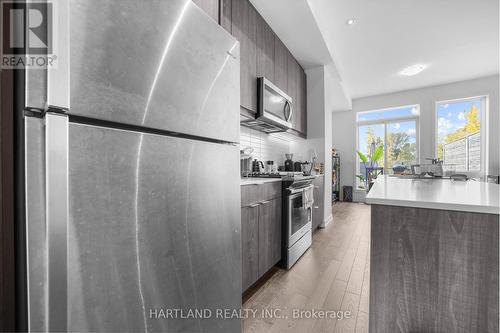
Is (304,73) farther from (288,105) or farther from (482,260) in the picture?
(482,260)

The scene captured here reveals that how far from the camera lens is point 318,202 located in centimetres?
328

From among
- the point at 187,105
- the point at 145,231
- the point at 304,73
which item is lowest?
the point at 145,231

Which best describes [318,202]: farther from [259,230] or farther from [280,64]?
[280,64]

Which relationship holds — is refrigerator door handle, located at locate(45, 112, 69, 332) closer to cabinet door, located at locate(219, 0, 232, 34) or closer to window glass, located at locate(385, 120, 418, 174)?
cabinet door, located at locate(219, 0, 232, 34)

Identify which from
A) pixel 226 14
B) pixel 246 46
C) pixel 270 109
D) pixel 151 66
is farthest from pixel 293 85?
pixel 151 66

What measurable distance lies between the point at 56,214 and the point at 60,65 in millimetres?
374

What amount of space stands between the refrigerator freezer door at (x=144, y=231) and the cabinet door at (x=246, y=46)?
120cm

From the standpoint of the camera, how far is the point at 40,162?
0.53 m

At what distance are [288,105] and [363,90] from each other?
3.83m

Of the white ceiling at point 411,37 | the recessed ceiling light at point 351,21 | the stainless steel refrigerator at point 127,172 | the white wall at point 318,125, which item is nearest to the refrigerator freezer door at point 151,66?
the stainless steel refrigerator at point 127,172

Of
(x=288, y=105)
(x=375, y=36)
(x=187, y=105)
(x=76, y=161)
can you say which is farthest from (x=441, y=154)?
(x=76, y=161)

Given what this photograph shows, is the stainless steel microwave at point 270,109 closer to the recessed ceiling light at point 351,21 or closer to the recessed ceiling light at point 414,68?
the recessed ceiling light at point 351,21

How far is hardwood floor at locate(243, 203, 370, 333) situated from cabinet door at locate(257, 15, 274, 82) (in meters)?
2.08

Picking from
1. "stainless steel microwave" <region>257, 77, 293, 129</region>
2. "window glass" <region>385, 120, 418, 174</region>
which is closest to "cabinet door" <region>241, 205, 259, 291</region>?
"stainless steel microwave" <region>257, 77, 293, 129</region>
